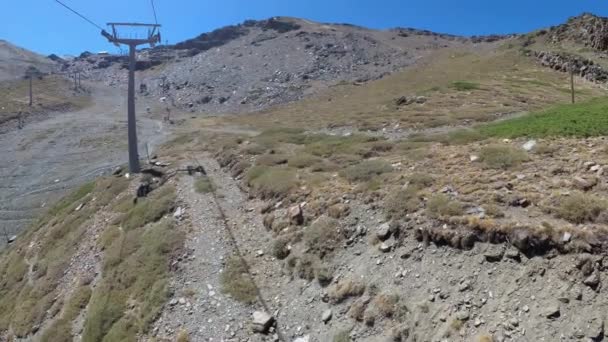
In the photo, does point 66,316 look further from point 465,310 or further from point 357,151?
point 357,151

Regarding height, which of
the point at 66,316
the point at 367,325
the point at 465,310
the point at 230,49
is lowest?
the point at 66,316

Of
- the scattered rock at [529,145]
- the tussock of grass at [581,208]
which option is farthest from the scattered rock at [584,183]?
the scattered rock at [529,145]

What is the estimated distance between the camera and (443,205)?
1160 cm

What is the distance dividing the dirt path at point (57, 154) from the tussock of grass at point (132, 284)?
689 inches

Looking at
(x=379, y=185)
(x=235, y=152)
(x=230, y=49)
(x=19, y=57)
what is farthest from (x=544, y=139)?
A: (x=19, y=57)

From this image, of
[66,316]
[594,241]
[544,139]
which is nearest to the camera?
[594,241]

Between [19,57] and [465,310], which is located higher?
[19,57]

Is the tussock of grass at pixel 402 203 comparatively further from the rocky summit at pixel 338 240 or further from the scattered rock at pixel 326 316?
the scattered rock at pixel 326 316

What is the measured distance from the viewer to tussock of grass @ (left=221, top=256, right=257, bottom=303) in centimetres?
1216

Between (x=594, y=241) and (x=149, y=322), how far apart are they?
1093 centimetres

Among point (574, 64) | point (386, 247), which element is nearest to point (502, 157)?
point (386, 247)

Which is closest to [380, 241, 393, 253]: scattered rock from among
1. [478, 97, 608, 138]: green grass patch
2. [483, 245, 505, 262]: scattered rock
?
[483, 245, 505, 262]: scattered rock

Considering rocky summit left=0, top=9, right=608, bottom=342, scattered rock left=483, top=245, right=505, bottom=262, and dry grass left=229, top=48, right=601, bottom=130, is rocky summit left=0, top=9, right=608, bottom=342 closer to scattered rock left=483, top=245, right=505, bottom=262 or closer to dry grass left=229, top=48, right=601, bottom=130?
scattered rock left=483, top=245, right=505, bottom=262

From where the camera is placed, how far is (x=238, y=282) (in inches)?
503
